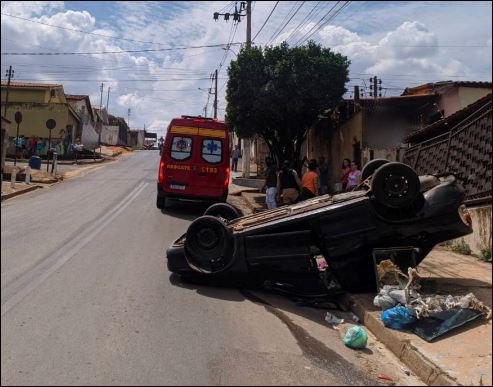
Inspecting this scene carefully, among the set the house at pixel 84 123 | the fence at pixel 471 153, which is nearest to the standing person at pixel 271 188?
the fence at pixel 471 153

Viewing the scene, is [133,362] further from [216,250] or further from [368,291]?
[368,291]

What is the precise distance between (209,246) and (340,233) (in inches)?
70.4

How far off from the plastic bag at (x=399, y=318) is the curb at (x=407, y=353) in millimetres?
76

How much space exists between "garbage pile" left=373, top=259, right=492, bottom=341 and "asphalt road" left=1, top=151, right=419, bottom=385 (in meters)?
0.40

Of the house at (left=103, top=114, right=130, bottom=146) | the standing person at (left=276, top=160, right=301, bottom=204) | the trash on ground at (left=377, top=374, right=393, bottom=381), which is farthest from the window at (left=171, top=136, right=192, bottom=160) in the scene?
the house at (left=103, top=114, right=130, bottom=146)

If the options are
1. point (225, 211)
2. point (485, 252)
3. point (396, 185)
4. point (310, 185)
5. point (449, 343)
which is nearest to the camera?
point (449, 343)

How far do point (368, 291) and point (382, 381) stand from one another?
2.63m

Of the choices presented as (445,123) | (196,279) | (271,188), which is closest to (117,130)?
(271,188)

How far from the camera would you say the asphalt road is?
434 cm

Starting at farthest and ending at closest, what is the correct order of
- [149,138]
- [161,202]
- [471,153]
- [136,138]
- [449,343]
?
[149,138]
[136,138]
[161,202]
[471,153]
[449,343]

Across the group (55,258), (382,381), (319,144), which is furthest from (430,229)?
(319,144)

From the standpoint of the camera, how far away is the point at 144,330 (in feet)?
18.1

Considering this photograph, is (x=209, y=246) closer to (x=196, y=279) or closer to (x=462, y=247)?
(x=196, y=279)

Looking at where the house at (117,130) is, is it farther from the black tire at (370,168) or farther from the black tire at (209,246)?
the black tire at (209,246)
